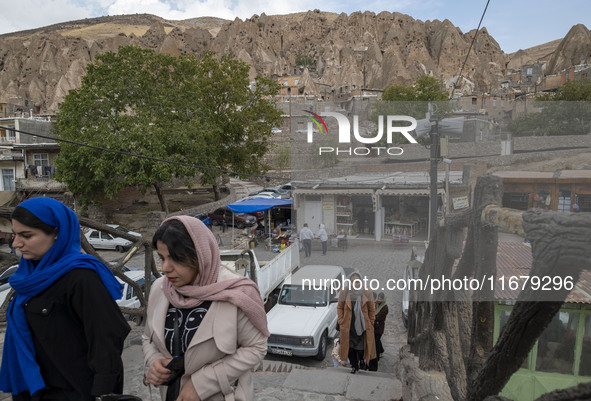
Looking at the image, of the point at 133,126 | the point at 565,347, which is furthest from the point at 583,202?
the point at 133,126

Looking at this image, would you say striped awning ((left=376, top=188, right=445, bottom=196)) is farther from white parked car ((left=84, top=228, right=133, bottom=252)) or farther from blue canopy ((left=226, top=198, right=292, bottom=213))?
white parked car ((left=84, top=228, right=133, bottom=252))

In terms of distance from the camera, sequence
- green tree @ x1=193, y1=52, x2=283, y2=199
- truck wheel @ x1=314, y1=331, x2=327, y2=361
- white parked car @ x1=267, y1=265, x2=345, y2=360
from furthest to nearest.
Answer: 1. green tree @ x1=193, y1=52, x2=283, y2=199
2. truck wheel @ x1=314, y1=331, x2=327, y2=361
3. white parked car @ x1=267, y1=265, x2=345, y2=360

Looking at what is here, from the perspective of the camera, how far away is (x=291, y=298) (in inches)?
304

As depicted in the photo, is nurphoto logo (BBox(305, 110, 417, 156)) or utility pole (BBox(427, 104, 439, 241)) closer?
utility pole (BBox(427, 104, 439, 241))

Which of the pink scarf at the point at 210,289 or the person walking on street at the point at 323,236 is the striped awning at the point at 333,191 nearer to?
the person walking on street at the point at 323,236

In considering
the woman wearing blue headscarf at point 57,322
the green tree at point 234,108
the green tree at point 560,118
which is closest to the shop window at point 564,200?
the green tree at point 560,118

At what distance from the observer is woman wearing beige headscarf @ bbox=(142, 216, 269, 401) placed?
1786 millimetres

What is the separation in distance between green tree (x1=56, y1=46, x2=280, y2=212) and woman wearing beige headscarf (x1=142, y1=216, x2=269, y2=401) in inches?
560

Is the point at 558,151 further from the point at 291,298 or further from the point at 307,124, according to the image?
the point at 291,298

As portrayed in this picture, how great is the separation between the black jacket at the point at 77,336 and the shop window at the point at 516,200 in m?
3.13

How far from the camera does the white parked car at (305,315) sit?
6.68m

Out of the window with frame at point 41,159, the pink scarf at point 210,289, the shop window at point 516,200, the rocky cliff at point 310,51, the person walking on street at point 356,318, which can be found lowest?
the person walking on street at point 356,318

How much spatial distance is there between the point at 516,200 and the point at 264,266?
19.0 ft

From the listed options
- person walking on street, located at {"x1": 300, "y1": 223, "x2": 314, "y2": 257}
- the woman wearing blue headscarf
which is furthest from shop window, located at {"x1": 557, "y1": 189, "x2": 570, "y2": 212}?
person walking on street, located at {"x1": 300, "y1": 223, "x2": 314, "y2": 257}
